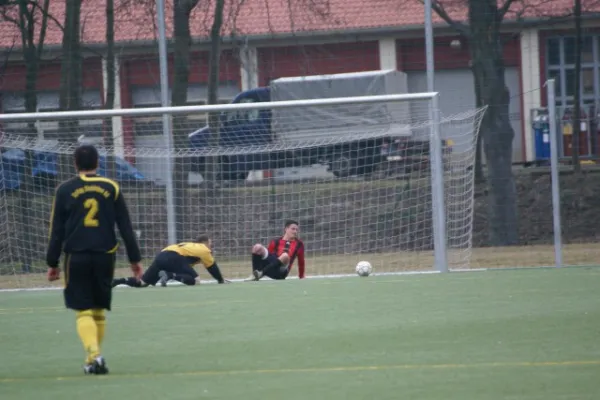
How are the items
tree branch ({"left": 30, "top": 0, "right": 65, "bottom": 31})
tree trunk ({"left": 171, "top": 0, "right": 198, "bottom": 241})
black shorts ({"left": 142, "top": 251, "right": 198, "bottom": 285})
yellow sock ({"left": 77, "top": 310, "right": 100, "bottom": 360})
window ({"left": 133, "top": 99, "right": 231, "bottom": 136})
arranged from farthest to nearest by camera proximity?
tree branch ({"left": 30, "top": 0, "right": 65, "bottom": 31}) → window ({"left": 133, "top": 99, "right": 231, "bottom": 136}) → tree trunk ({"left": 171, "top": 0, "right": 198, "bottom": 241}) → black shorts ({"left": 142, "top": 251, "right": 198, "bottom": 285}) → yellow sock ({"left": 77, "top": 310, "right": 100, "bottom": 360})

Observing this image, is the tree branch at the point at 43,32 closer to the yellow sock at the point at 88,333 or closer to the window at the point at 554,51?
the window at the point at 554,51

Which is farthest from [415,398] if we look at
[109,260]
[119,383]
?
[109,260]

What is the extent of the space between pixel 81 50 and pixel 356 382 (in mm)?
14379

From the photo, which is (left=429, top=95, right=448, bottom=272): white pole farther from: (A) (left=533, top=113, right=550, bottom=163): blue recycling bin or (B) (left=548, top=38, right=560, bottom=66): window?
(B) (left=548, top=38, right=560, bottom=66): window

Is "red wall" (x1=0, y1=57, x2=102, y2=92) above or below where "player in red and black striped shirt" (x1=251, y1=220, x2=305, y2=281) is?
above

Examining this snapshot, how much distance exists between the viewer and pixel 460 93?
1861 cm

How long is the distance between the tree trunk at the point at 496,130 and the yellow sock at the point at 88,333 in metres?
11.5

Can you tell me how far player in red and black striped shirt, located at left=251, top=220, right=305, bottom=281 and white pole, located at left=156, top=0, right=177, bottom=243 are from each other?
156 centimetres

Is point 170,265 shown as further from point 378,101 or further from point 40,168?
point 378,101

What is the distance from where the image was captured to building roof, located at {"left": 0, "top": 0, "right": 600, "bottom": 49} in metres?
19.5


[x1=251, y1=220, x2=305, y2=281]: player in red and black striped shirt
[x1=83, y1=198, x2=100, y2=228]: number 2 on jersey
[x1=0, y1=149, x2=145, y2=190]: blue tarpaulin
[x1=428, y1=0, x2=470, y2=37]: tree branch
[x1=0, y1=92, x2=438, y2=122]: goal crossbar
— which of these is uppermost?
[x1=428, y1=0, x2=470, y2=37]: tree branch

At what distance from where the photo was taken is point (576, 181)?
19.4 metres

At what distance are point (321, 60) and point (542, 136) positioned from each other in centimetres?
391

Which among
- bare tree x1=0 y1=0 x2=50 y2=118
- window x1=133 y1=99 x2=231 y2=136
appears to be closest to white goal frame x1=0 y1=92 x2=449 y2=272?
window x1=133 y1=99 x2=231 y2=136
